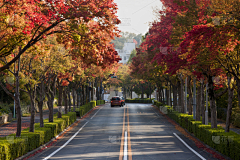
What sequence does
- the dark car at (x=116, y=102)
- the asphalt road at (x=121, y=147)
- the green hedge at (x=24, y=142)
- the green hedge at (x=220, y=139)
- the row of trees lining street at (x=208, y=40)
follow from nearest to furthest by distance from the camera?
the row of trees lining street at (x=208, y=40) < the green hedge at (x=24, y=142) < the green hedge at (x=220, y=139) < the asphalt road at (x=121, y=147) < the dark car at (x=116, y=102)

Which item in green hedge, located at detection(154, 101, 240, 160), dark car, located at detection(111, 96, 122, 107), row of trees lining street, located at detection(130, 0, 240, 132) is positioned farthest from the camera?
dark car, located at detection(111, 96, 122, 107)

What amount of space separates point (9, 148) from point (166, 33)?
1567 cm

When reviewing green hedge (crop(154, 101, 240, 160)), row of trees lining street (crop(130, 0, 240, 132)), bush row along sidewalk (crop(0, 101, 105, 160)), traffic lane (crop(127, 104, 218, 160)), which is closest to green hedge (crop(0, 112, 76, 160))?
bush row along sidewalk (crop(0, 101, 105, 160))

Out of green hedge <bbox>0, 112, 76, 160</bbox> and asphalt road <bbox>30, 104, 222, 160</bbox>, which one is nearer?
green hedge <bbox>0, 112, 76, 160</bbox>

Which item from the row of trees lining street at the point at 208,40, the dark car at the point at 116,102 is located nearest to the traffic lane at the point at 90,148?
the row of trees lining street at the point at 208,40

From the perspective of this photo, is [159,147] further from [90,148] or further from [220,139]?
[90,148]

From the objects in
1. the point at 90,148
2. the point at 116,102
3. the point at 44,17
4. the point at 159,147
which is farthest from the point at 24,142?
the point at 116,102

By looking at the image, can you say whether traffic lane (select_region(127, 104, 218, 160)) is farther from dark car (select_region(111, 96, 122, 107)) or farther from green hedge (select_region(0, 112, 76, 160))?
dark car (select_region(111, 96, 122, 107))

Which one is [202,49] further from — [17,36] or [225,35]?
[17,36]

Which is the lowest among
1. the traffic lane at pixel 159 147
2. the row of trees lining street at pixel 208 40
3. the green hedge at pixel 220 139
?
the traffic lane at pixel 159 147

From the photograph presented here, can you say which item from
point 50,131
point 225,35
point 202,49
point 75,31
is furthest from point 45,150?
point 225,35

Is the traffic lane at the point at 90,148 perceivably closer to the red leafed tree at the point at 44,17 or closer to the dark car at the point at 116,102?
the red leafed tree at the point at 44,17

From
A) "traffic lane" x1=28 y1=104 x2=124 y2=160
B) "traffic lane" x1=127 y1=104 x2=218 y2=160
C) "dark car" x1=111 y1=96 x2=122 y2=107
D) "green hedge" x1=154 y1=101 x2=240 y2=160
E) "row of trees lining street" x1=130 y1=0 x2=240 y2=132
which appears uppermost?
"row of trees lining street" x1=130 y1=0 x2=240 y2=132

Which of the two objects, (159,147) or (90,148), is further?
(159,147)
